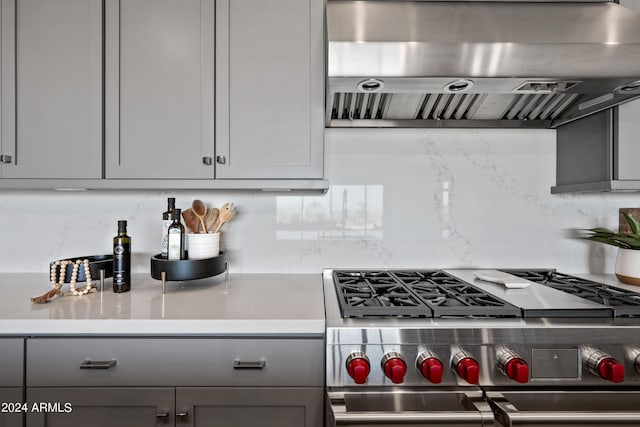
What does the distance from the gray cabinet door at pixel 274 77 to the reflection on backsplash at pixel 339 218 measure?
37cm

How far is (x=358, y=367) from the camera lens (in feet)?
3.12

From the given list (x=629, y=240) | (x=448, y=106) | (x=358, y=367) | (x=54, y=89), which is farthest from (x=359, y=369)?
(x=54, y=89)

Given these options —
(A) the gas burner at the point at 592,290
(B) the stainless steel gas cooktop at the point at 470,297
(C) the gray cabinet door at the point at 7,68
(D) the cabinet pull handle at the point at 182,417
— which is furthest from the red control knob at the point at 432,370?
(C) the gray cabinet door at the point at 7,68

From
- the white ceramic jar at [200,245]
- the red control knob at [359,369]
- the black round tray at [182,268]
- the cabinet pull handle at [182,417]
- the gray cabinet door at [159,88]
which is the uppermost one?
the gray cabinet door at [159,88]

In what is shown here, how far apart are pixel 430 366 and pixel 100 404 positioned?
0.99 metres

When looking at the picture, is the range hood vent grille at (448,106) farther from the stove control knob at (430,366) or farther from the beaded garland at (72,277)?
the beaded garland at (72,277)

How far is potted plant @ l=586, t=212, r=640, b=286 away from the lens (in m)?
1.53

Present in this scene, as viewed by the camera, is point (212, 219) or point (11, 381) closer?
point (11, 381)

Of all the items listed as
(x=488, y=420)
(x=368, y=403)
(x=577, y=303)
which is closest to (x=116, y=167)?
(x=368, y=403)

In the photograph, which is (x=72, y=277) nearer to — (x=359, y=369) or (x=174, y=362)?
(x=174, y=362)

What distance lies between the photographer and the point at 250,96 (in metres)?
1.45

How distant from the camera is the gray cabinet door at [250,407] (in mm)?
1064

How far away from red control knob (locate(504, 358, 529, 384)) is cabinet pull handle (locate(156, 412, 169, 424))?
1007 mm

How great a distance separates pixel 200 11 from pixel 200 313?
1.21 metres
